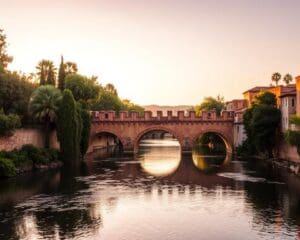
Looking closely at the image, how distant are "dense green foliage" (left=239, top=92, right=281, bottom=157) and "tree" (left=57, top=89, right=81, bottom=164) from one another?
76.1 ft

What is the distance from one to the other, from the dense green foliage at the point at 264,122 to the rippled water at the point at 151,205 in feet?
31.5

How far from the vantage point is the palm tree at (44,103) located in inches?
2224

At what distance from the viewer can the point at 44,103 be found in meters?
56.6

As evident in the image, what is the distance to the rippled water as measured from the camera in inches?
999

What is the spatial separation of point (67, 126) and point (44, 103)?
4.03 metres

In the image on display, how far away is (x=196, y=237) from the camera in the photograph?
24.3 meters

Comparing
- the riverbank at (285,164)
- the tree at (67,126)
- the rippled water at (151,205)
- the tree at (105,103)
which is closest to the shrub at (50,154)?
the tree at (67,126)

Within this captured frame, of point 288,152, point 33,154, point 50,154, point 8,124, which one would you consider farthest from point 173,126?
point 8,124

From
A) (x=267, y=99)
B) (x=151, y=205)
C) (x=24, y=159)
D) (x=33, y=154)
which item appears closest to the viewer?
(x=151, y=205)

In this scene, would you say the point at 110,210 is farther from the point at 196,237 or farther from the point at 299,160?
the point at 299,160

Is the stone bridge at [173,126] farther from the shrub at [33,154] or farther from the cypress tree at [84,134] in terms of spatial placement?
the shrub at [33,154]

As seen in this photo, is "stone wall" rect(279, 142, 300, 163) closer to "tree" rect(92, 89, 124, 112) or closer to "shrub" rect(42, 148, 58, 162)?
"shrub" rect(42, 148, 58, 162)

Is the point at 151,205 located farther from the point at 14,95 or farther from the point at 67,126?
the point at 14,95

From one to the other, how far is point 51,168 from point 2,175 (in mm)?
9704
